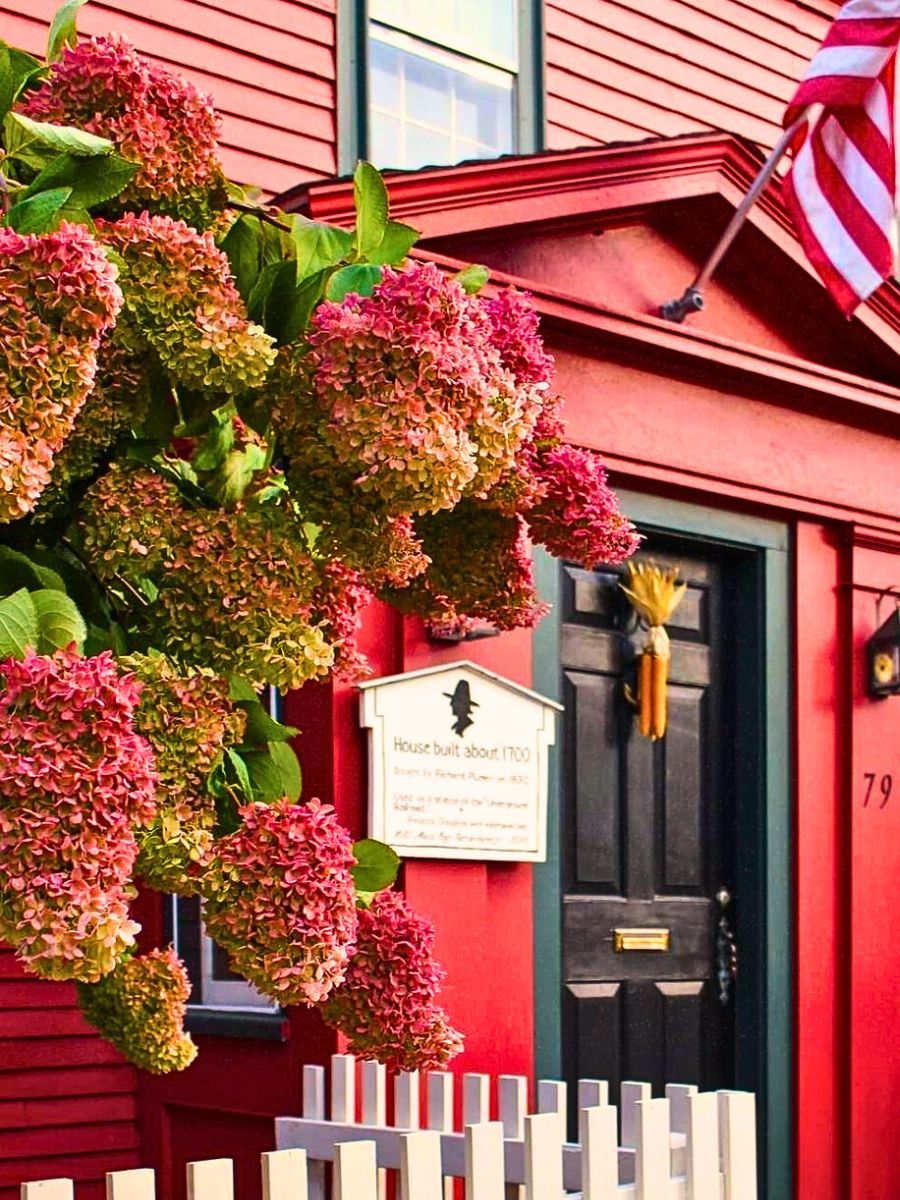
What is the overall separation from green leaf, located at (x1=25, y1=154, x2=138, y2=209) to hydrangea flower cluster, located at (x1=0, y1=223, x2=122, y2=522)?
40 centimetres

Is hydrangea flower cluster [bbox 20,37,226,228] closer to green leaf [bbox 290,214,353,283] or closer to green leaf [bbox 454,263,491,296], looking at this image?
green leaf [bbox 290,214,353,283]

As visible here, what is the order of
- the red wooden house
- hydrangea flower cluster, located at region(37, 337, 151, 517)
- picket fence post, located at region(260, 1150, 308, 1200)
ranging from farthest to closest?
1. the red wooden house
2. picket fence post, located at region(260, 1150, 308, 1200)
3. hydrangea flower cluster, located at region(37, 337, 151, 517)

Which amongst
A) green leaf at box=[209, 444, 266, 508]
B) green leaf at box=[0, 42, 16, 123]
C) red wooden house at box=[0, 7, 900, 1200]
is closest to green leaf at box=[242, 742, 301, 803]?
green leaf at box=[209, 444, 266, 508]

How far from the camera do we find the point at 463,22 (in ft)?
26.3

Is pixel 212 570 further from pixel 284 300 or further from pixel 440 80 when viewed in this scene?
pixel 440 80

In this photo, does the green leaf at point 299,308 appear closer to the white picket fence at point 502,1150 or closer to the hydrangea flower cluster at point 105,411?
the hydrangea flower cluster at point 105,411

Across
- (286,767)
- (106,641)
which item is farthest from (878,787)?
(106,641)

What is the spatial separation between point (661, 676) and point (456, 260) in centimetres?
175

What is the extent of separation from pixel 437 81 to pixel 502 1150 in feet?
17.2

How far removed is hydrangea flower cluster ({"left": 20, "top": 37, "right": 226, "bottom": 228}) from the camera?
9.78 feet

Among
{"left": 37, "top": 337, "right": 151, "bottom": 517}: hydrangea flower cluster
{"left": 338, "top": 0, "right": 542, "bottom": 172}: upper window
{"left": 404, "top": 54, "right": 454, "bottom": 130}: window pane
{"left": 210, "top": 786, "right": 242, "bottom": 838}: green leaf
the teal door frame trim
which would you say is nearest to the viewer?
{"left": 37, "top": 337, "right": 151, "bottom": 517}: hydrangea flower cluster

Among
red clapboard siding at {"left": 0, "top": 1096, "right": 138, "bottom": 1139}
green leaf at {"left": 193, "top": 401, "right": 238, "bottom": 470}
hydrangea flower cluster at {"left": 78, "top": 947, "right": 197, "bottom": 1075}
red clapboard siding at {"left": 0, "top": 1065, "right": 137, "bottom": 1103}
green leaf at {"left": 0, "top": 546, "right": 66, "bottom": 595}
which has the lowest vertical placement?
red clapboard siding at {"left": 0, "top": 1096, "right": 138, "bottom": 1139}

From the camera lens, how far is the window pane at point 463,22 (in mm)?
7781

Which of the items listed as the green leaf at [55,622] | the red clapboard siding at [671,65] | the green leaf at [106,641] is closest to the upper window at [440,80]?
the red clapboard siding at [671,65]
